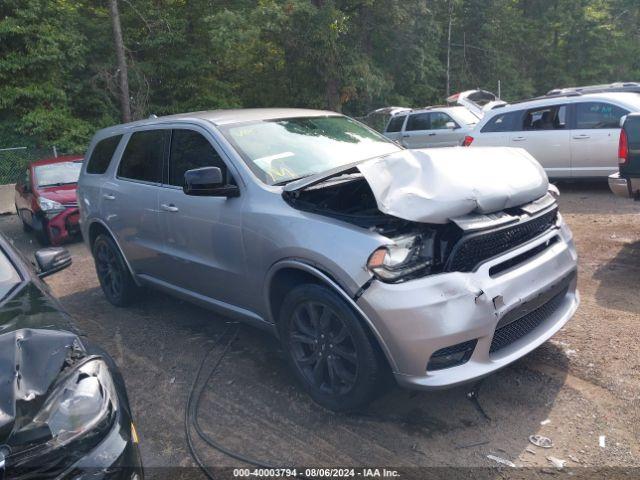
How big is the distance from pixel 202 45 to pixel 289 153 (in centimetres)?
2032

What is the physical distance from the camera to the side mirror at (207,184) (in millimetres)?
3879

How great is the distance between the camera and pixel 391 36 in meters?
23.2

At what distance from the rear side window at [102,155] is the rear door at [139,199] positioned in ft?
0.99

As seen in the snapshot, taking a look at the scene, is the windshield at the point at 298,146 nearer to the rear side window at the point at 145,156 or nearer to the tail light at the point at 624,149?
the rear side window at the point at 145,156

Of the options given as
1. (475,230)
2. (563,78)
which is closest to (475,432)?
(475,230)

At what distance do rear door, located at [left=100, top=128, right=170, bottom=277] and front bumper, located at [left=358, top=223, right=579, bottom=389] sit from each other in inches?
100

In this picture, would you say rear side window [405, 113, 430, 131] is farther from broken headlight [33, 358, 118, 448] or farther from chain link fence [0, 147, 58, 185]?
broken headlight [33, 358, 118, 448]

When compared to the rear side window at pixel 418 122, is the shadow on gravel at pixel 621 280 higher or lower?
lower

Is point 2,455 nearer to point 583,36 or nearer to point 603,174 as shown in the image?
point 603,174

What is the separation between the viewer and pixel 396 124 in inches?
645

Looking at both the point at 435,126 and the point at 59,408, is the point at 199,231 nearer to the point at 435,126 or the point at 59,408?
the point at 59,408

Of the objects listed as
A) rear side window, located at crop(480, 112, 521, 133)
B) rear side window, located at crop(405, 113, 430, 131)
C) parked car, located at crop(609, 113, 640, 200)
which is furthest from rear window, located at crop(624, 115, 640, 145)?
rear side window, located at crop(405, 113, 430, 131)

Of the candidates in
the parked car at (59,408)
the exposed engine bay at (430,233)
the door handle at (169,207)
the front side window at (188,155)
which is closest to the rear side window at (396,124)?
the front side window at (188,155)

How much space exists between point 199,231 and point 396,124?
12.8 m
